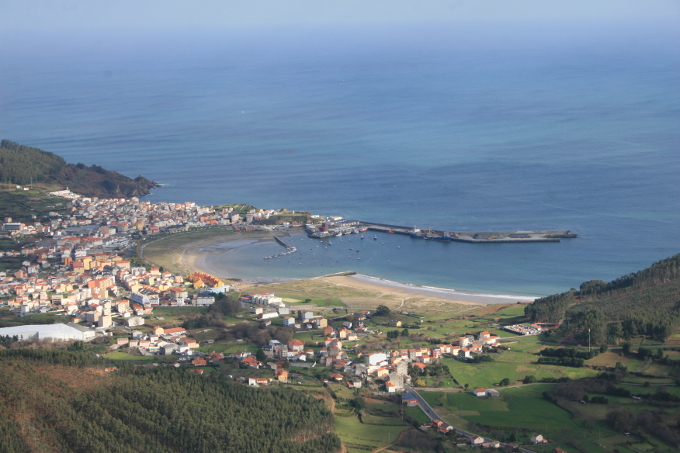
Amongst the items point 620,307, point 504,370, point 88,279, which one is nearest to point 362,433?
point 504,370

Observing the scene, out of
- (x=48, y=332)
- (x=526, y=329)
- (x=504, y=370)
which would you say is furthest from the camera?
(x=526, y=329)

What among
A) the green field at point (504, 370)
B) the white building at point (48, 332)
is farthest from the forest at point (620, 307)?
the white building at point (48, 332)

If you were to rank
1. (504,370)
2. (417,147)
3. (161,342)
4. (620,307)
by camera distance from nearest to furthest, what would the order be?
1. (504,370)
2. (161,342)
3. (620,307)
4. (417,147)

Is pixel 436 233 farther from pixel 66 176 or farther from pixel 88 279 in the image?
pixel 66 176

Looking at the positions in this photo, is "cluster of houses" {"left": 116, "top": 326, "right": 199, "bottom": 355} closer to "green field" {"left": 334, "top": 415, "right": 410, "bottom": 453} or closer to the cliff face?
"green field" {"left": 334, "top": 415, "right": 410, "bottom": 453}

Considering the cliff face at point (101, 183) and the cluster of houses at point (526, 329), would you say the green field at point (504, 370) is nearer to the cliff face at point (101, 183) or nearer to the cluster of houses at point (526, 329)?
the cluster of houses at point (526, 329)

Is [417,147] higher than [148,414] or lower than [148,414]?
higher

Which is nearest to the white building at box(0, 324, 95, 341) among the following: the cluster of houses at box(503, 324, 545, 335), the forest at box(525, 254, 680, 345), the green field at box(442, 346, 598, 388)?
the green field at box(442, 346, 598, 388)

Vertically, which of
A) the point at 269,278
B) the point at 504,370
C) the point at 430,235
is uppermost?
the point at 430,235
